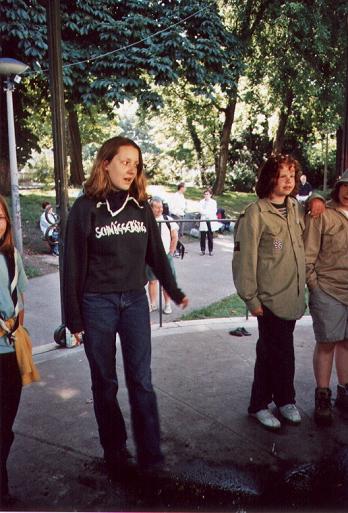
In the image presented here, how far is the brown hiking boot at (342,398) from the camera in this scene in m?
3.30

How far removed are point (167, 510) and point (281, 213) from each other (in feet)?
5.43

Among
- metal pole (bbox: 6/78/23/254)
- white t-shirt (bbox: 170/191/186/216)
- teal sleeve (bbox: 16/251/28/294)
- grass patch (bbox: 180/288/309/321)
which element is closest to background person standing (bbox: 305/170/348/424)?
teal sleeve (bbox: 16/251/28/294)

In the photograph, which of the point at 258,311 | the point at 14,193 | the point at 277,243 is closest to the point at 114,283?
the point at 258,311

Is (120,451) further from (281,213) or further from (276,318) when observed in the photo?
(281,213)

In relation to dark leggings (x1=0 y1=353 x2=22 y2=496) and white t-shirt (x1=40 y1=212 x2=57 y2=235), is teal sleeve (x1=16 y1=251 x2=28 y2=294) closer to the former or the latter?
dark leggings (x1=0 y1=353 x2=22 y2=496)

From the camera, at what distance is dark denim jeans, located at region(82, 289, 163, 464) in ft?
8.14

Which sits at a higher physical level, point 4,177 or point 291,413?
point 4,177

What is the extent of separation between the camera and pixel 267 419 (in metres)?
3.07

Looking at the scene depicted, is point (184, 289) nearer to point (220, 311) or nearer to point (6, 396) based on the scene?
point (220, 311)

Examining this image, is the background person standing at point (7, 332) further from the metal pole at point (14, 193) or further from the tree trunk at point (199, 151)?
the tree trunk at point (199, 151)

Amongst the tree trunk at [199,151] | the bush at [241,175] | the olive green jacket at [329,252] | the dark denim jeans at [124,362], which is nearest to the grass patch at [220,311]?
the olive green jacket at [329,252]

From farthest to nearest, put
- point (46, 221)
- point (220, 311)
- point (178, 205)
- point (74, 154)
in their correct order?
point (74, 154) < point (178, 205) < point (46, 221) < point (220, 311)

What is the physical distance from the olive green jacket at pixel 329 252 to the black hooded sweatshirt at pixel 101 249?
1.11m

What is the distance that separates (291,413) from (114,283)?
145 cm
